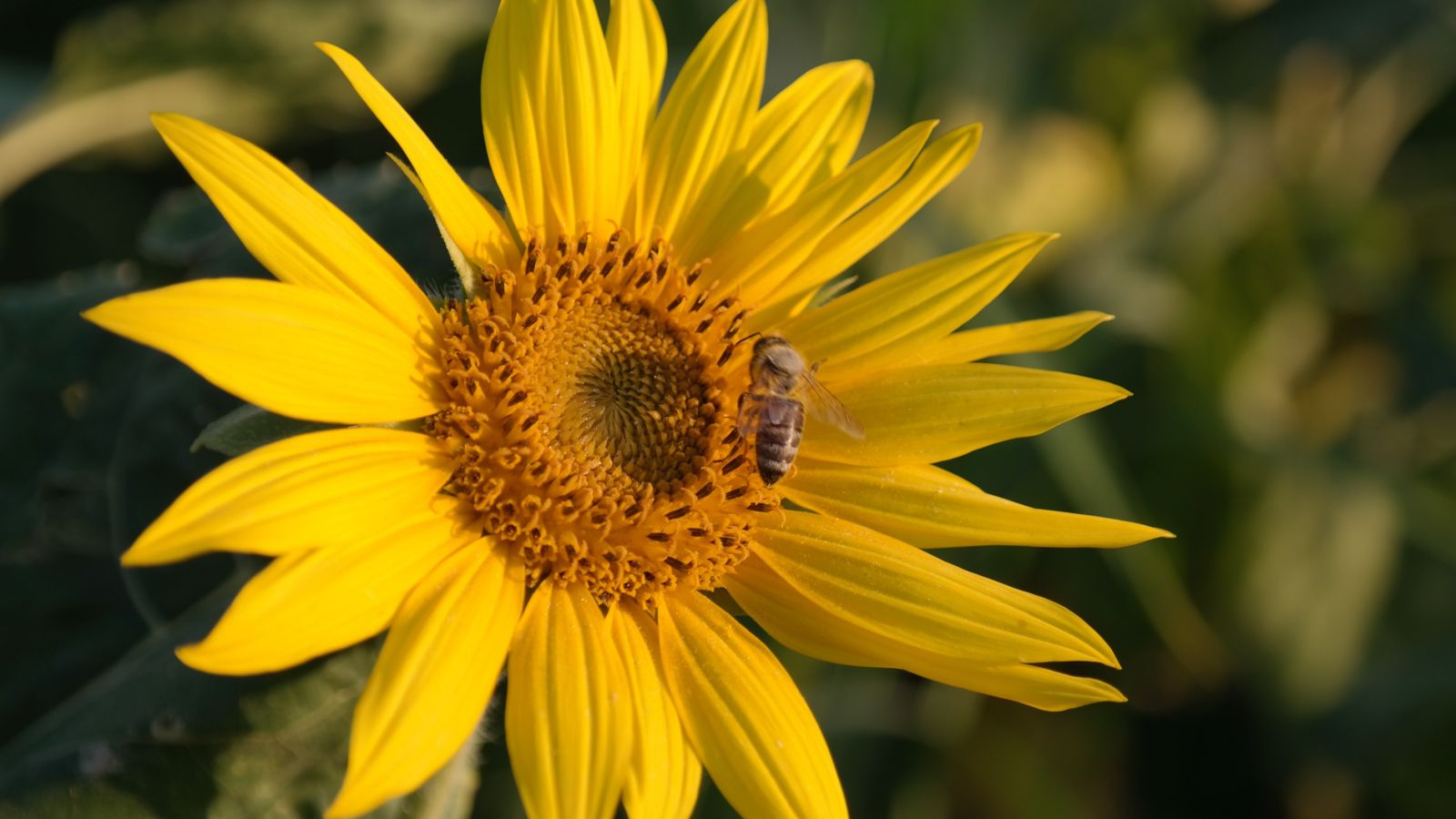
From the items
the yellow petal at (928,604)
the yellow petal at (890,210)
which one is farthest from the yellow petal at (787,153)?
the yellow petal at (928,604)

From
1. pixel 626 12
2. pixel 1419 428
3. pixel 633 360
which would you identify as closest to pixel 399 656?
pixel 633 360

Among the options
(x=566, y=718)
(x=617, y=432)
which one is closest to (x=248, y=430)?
(x=566, y=718)

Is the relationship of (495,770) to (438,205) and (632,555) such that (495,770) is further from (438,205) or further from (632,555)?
(438,205)

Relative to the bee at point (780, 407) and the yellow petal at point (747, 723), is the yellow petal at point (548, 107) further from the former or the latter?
the yellow petal at point (747, 723)

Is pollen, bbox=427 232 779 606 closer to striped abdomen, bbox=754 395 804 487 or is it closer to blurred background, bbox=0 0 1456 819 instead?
striped abdomen, bbox=754 395 804 487

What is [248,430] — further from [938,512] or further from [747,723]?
[938,512]

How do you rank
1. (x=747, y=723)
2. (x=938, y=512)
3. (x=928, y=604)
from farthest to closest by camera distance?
(x=938, y=512)
(x=928, y=604)
(x=747, y=723)
